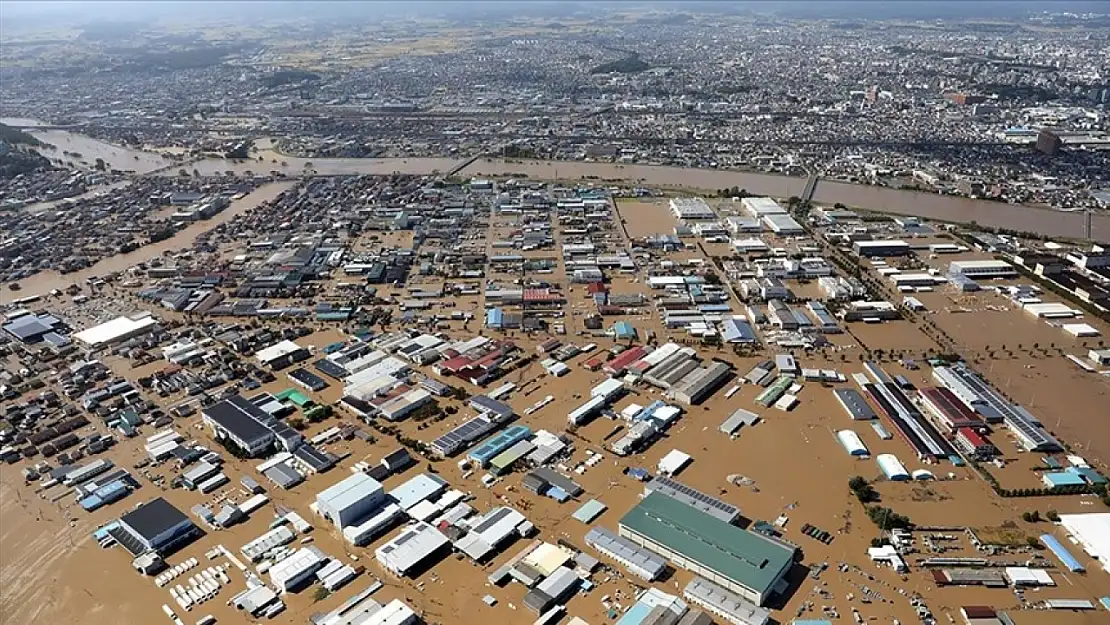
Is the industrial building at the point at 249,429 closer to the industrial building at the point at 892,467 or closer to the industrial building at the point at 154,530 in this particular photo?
the industrial building at the point at 154,530

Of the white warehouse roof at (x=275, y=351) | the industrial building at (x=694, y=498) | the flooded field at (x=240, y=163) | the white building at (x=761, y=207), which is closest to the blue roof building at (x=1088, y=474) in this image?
the industrial building at (x=694, y=498)

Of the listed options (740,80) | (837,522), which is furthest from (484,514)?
(740,80)

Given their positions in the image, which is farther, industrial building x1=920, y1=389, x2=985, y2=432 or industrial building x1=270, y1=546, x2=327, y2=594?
industrial building x1=920, y1=389, x2=985, y2=432

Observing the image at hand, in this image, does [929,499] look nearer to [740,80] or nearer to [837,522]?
[837,522]

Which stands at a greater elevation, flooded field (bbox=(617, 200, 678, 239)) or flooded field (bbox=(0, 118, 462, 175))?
flooded field (bbox=(0, 118, 462, 175))

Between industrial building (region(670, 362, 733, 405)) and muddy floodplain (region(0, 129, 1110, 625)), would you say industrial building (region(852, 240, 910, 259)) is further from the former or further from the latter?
industrial building (region(670, 362, 733, 405))

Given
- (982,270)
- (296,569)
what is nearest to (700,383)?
(296,569)

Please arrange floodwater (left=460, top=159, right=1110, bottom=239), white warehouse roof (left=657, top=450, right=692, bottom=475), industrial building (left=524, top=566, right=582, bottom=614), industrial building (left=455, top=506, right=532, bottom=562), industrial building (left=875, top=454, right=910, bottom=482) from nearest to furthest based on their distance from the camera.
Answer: industrial building (left=524, top=566, right=582, bottom=614) < industrial building (left=455, top=506, right=532, bottom=562) < industrial building (left=875, top=454, right=910, bottom=482) < white warehouse roof (left=657, top=450, right=692, bottom=475) < floodwater (left=460, top=159, right=1110, bottom=239)

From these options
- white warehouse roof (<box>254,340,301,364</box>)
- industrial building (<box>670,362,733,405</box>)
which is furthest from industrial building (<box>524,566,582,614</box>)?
white warehouse roof (<box>254,340,301,364</box>)
